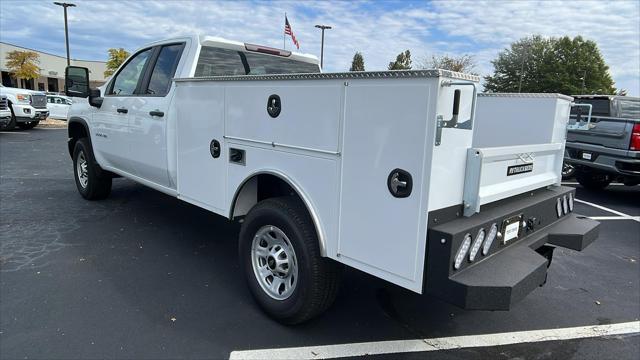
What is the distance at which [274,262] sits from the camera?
322cm

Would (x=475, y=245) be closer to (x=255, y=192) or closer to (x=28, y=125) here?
(x=255, y=192)

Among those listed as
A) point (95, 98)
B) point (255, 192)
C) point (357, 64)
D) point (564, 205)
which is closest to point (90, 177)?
point (95, 98)

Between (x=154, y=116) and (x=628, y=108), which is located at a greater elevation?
(x=628, y=108)

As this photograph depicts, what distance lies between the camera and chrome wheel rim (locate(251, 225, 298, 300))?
3.12m

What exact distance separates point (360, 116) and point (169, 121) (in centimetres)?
236

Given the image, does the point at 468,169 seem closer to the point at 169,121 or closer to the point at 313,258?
the point at 313,258

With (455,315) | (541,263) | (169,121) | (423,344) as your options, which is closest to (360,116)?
(541,263)

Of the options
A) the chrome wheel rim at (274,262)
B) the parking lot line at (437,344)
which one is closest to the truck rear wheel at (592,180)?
the parking lot line at (437,344)

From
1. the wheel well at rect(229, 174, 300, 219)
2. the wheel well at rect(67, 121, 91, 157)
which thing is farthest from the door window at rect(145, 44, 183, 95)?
the wheel well at rect(67, 121, 91, 157)

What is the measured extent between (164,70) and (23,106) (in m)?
15.6

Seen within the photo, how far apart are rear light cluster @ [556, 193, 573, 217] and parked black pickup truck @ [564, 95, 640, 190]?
4.11 metres

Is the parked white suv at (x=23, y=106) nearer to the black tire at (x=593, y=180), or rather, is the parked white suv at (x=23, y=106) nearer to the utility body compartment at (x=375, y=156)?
the utility body compartment at (x=375, y=156)

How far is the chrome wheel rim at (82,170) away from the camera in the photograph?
21.1 ft

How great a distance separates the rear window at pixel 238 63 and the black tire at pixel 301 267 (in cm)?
192
